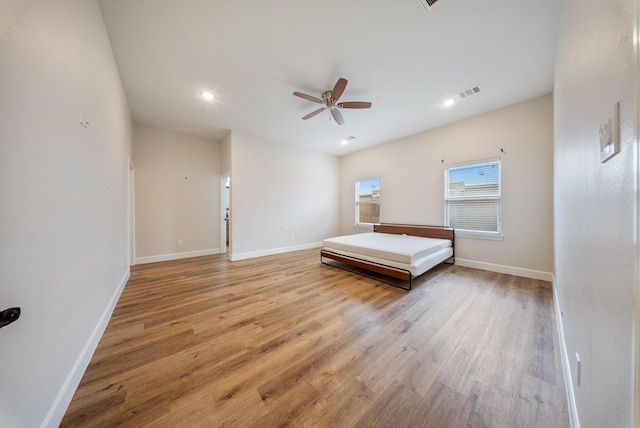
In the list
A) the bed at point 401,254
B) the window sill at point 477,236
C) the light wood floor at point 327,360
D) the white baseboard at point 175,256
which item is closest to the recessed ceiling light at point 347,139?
the bed at point 401,254

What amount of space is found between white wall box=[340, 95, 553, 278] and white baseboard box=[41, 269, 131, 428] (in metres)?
4.90

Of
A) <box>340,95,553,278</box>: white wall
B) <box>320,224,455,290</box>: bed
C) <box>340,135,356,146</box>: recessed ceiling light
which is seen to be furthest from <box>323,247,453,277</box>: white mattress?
<box>340,135,356,146</box>: recessed ceiling light

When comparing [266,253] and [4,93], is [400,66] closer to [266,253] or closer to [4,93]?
[4,93]

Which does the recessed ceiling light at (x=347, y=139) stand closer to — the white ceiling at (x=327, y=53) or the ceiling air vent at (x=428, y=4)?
the white ceiling at (x=327, y=53)

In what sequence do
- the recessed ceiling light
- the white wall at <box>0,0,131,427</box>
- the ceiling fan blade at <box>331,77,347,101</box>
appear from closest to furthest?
the white wall at <box>0,0,131,427</box> → the ceiling fan blade at <box>331,77,347,101</box> → the recessed ceiling light

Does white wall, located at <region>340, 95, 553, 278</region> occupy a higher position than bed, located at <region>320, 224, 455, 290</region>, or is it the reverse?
white wall, located at <region>340, 95, 553, 278</region>

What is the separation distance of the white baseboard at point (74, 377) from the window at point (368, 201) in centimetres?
502

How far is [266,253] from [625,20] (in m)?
5.00

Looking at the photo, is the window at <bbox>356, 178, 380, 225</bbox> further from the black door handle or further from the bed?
the black door handle

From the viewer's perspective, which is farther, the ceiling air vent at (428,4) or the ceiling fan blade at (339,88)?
the ceiling fan blade at (339,88)

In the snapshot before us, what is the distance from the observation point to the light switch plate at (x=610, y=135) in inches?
23.6

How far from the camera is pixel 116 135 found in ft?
8.23

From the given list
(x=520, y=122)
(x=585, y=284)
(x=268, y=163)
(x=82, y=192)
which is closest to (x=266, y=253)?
(x=268, y=163)

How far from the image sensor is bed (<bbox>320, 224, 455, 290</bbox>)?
288 cm
